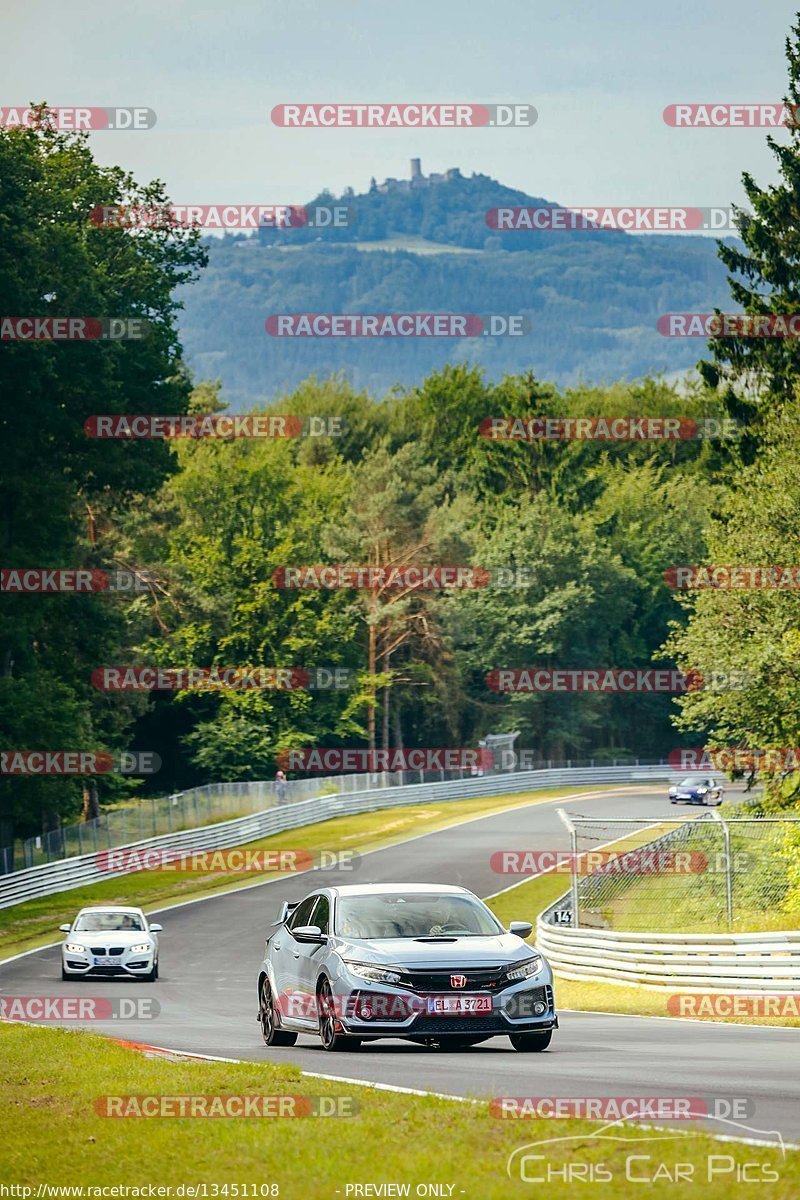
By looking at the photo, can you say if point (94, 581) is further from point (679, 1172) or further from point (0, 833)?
point (679, 1172)

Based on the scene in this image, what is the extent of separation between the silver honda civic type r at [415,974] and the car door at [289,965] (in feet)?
0.10

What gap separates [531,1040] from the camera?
15.1 metres

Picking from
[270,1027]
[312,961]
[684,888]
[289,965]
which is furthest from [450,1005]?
[684,888]

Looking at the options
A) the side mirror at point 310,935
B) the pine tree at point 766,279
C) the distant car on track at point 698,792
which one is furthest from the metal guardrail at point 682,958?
the distant car on track at point 698,792

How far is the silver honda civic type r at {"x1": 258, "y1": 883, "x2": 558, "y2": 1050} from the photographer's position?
47.6 ft

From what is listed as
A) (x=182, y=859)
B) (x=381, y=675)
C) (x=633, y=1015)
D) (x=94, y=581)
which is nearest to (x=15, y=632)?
(x=94, y=581)

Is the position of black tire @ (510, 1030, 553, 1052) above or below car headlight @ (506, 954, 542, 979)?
below

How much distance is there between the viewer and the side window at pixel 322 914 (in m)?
15.9

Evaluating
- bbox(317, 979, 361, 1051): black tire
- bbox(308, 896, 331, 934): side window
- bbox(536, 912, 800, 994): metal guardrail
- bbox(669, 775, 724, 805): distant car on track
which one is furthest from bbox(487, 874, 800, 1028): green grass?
bbox(669, 775, 724, 805): distant car on track

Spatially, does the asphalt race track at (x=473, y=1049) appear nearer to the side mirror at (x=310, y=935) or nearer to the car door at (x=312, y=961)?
the car door at (x=312, y=961)

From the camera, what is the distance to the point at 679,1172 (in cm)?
824

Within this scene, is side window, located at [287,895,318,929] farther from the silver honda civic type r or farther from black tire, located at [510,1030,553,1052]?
black tire, located at [510,1030,553,1052]

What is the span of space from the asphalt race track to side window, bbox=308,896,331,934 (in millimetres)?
1106

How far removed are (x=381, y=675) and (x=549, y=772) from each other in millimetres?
9487
